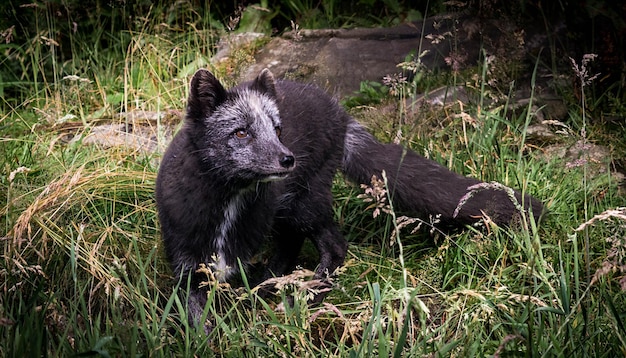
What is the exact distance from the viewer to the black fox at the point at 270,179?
417 cm

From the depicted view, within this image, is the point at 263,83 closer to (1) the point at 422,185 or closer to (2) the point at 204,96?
(2) the point at 204,96

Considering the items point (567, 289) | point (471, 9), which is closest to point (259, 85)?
point (567, 289)

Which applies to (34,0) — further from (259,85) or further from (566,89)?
(566,89)

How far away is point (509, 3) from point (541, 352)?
364 centimetres

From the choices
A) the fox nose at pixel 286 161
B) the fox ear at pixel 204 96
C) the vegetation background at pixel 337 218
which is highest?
the fox ear at pixel 204 96

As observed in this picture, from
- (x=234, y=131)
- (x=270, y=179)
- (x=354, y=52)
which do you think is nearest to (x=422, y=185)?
(x=270, y=179)

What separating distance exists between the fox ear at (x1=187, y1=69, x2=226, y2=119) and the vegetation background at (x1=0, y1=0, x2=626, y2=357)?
716mm

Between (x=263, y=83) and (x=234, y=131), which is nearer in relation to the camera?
(x=234, y=131)

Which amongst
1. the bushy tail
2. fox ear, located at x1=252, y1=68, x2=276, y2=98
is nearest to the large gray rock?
the bushy tail

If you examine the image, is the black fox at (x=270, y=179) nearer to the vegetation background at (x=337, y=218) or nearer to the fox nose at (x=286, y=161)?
the fox nose at (x=286, y=161)

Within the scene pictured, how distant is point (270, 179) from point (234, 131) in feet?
1.01

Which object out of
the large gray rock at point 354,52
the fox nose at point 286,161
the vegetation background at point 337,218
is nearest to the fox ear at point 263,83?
the fox nose at point 286,161

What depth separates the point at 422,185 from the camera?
4.77 m

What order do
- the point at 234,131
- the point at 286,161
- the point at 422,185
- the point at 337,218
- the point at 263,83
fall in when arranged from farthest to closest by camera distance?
the point at 337,218
the point at 422,185
the point at 263,83
the point at 234,131
the point at 286,161
